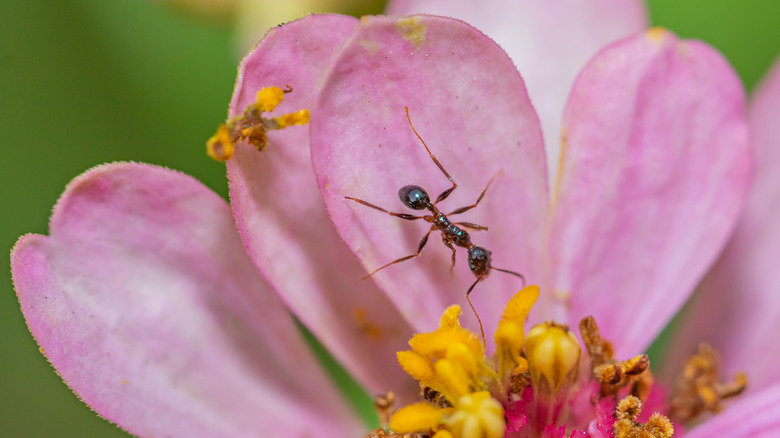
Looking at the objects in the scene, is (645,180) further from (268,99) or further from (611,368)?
(268,99)

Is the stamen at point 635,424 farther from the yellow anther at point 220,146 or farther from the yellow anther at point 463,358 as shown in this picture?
the yellow anther at point 220,146

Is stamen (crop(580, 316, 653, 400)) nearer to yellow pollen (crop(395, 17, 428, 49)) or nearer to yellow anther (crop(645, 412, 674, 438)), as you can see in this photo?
yellow anther (crop(645, 412, 674, 438))

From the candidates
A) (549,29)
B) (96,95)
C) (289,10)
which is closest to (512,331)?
(549,29)

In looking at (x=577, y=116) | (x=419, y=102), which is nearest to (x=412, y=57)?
(x=419, y=102)

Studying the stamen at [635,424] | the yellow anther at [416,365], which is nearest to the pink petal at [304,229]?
the yellow anther at [416,365]

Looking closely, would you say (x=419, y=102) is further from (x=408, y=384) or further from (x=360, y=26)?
(x=408, y=384)

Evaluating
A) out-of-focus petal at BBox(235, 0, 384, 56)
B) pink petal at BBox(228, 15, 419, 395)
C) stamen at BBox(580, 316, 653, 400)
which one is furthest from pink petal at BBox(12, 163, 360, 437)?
out-of-focus petal at BBox(235, 0, 384, 56)
